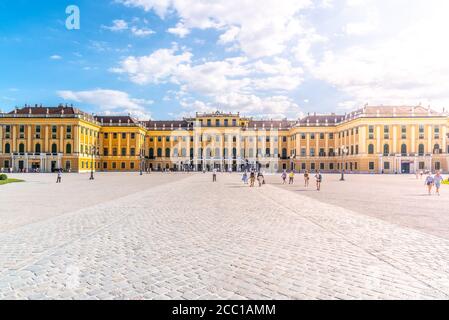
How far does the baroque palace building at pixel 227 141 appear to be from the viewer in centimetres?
7225

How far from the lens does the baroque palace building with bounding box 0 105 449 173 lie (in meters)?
72.2

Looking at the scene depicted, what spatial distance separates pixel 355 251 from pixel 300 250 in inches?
40.8

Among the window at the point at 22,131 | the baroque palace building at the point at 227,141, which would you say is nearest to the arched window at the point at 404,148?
the baroque palace building at the point at 227,141

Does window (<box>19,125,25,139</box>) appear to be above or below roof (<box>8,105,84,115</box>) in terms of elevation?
below

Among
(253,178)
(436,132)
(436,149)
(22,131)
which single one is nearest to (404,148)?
(436,149)

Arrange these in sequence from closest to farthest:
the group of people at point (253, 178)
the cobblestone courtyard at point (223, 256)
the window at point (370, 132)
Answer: the cobblestone courtyard at point (223, 256) < the group of people at point (253, 178) < the window at point (370, 132)

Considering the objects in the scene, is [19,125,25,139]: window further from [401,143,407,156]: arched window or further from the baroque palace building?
[401,143,407,156]: arched window

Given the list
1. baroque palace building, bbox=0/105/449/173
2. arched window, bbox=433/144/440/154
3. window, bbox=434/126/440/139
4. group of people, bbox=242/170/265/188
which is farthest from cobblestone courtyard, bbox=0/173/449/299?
window, bbox=434/126/440/139

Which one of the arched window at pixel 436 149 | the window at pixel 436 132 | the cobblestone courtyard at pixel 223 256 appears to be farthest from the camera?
the window at pixel 436 132

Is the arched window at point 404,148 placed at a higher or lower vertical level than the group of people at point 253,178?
higher

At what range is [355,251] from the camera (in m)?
7.27

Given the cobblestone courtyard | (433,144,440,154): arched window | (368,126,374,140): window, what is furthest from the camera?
(368,126,374,140): window

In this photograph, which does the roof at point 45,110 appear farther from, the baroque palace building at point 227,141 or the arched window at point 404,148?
the arched window at point 404,148
